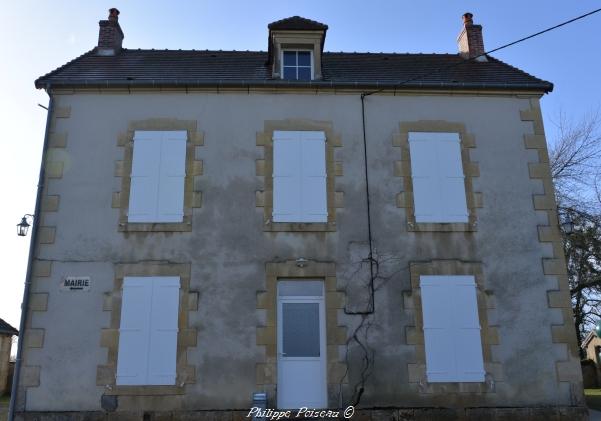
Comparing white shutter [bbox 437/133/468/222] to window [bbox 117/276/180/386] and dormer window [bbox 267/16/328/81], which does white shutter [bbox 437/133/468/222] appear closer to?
dormer window [bbox 267/16/328/81]

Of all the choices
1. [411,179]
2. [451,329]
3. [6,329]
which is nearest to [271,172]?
[411,179]

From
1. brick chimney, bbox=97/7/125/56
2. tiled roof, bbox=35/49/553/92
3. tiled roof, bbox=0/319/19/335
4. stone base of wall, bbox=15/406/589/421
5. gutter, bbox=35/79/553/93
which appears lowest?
stone base of wall, bbox=15/406/589/421

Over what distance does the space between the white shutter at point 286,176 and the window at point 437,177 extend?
6.07ft

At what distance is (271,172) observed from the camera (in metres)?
8.19

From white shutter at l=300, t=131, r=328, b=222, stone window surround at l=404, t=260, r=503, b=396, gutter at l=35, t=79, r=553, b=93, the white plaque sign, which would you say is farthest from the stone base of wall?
gutter at l=35, t=79, r=553, b=93

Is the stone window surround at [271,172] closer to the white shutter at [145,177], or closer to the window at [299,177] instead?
the window at [299,177]

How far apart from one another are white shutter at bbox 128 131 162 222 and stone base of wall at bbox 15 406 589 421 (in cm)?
281

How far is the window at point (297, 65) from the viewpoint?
358 inches

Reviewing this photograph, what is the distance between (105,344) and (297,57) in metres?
5.72

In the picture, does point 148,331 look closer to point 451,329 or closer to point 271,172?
point 271,172

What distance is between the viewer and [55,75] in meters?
8.72

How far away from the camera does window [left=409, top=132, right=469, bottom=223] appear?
8094 mm

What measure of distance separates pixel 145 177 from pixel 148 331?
2370 mm

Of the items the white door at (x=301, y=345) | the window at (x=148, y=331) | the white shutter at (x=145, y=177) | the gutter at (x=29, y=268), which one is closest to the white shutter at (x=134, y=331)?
the window at (x=148, y=331)
